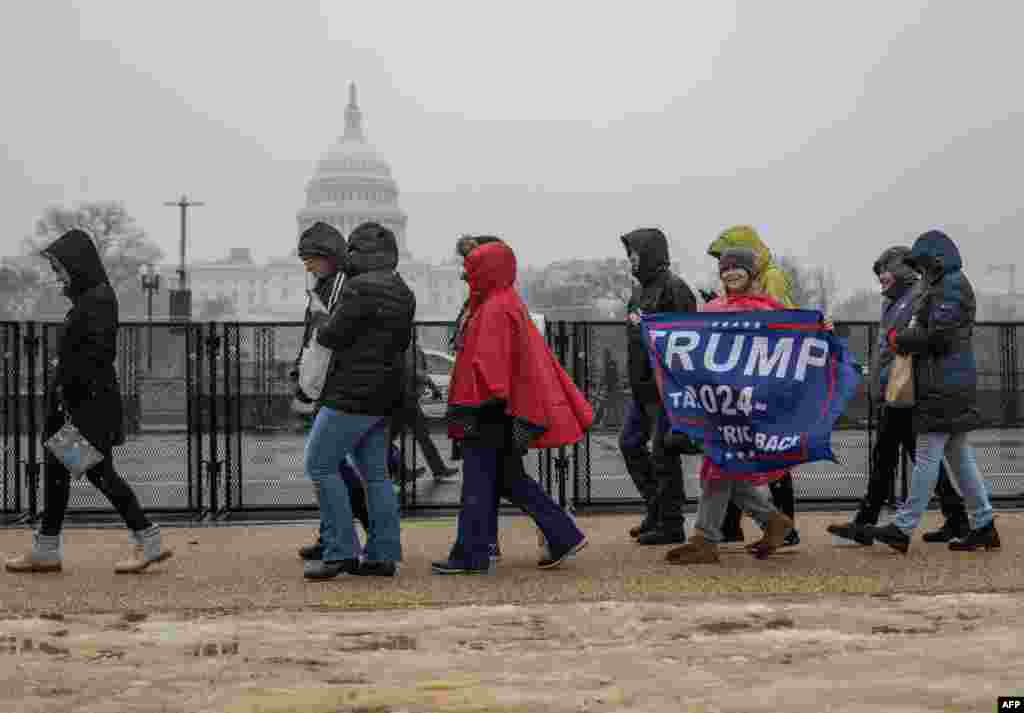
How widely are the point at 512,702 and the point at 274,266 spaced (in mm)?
152776

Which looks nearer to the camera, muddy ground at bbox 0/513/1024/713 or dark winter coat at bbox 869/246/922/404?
muddy ground at bbox 0/513/1024/713

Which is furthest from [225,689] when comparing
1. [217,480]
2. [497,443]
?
[217,480]

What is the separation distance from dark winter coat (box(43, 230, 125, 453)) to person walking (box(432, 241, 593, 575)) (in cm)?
175

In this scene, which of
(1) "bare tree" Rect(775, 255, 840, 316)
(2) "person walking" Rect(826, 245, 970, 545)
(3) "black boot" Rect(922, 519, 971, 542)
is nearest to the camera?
(2) "person walking" Rect(826, 245, 970, 545)

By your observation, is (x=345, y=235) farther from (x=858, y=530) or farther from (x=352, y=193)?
(x=858, y=530)

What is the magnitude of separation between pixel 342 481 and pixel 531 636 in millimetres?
2199

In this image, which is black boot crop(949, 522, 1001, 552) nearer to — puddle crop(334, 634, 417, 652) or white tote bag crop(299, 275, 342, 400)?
white tote bag crop(299, 275, 342, 400)

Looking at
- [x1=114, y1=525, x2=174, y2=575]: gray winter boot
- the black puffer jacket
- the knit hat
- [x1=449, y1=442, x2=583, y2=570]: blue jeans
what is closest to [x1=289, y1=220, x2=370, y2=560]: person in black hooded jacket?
the black puffer jacket

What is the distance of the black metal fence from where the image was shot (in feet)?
35.5

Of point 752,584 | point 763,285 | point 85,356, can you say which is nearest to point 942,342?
point 763,285

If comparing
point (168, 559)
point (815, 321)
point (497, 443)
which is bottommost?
point (168, 559)

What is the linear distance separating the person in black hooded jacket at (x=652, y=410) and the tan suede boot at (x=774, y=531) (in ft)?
2.29

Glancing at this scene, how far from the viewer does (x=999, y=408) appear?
42.7 feet

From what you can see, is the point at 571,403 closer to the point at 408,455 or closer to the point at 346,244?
the point at 346,244
